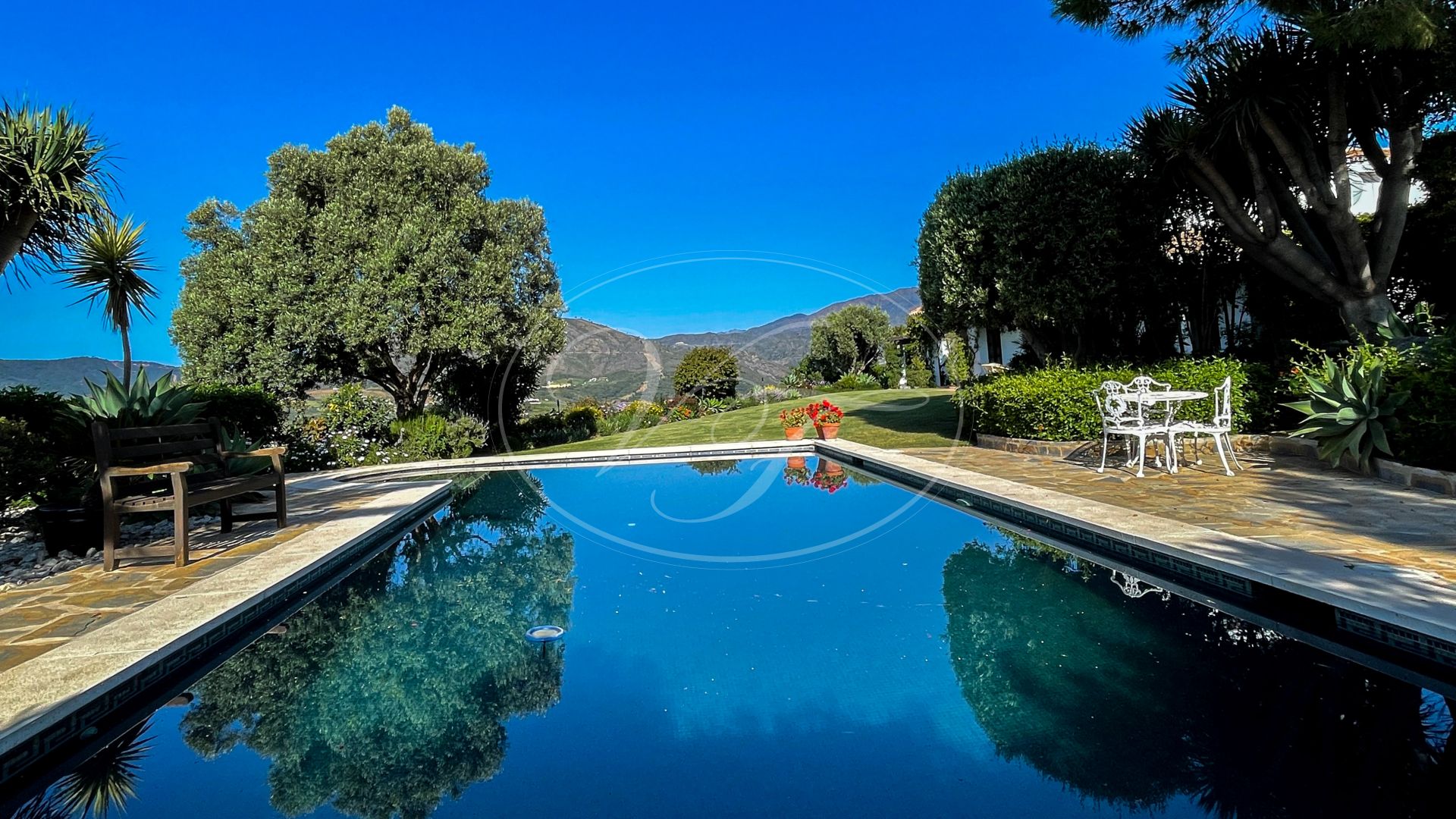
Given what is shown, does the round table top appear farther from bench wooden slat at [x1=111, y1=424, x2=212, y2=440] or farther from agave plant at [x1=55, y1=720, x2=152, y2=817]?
bench wooden slat at [x1=111, y1=424, x2=212, y2=440]

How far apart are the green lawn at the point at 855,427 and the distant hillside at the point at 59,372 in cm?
751

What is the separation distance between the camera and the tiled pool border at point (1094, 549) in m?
2.76

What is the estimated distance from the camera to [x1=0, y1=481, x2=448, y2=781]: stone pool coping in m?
2.58

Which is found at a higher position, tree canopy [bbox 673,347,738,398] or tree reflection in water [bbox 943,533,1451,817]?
tree canopy [bbox 673,347,738,398]

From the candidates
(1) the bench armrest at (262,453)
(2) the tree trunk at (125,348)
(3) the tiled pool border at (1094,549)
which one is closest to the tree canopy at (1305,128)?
(3) the tiled pool border at (1094,549)

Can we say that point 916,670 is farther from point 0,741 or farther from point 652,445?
point 652,445

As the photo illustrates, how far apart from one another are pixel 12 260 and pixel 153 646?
6246mm

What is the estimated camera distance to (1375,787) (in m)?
2.24

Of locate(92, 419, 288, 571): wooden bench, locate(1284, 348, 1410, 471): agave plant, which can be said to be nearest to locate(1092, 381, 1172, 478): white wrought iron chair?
locate(1284, 348, 1410, 471): agave plant

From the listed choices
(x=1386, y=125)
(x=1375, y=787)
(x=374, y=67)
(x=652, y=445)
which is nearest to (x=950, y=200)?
(x=1386, y=125)

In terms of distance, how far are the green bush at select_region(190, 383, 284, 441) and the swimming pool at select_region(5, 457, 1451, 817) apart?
7.18m

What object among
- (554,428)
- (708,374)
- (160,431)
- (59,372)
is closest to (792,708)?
(160,431)

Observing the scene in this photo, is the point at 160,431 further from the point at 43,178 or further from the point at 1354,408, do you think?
the point at 1354,408

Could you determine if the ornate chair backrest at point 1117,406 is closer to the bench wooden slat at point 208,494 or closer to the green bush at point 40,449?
the bench wooden slat at point 208,494
